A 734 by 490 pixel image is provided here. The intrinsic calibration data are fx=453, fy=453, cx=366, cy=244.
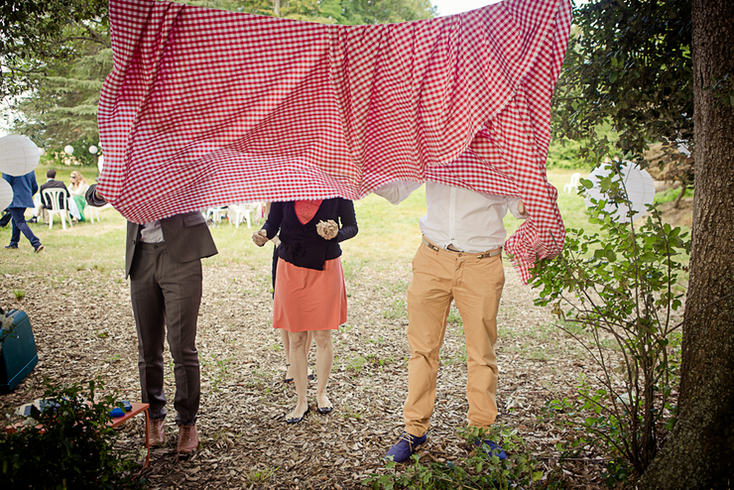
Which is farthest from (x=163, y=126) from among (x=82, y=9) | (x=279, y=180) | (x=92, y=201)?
(x=82, y=9)

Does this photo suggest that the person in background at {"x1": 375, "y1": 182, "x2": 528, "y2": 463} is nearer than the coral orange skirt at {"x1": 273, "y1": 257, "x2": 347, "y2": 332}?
Yes

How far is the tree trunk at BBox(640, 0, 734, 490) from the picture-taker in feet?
6.98

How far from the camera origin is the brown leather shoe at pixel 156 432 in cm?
321

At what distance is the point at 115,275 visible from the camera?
7.98m

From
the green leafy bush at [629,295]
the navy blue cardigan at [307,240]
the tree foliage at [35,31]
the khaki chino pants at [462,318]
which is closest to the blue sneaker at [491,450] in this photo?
the khaki chino pants at [462,318]

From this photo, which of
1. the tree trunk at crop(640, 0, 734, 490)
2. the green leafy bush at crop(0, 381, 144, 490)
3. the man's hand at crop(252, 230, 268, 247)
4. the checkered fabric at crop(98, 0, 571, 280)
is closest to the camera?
the green leafy bush at crop(0, 381, 144, 490)

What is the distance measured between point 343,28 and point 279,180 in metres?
0.79

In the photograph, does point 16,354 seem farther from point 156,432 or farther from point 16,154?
point 16,154

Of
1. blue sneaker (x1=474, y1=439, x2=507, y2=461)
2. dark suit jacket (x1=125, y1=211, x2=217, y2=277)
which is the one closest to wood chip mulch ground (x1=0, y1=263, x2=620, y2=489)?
blue sneaker (x1=474, y1=439, x2=507, y2=461)

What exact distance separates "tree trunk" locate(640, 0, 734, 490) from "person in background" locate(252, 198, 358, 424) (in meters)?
2.19

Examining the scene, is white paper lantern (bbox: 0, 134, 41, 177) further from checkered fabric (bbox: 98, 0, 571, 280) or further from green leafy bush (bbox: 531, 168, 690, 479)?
green leafy bush (bbox: 531, 168, 690, 479)

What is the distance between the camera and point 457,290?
2941 millimetres

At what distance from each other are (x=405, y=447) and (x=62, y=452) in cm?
196

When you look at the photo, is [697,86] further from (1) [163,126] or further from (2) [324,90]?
(1) [163,126]
